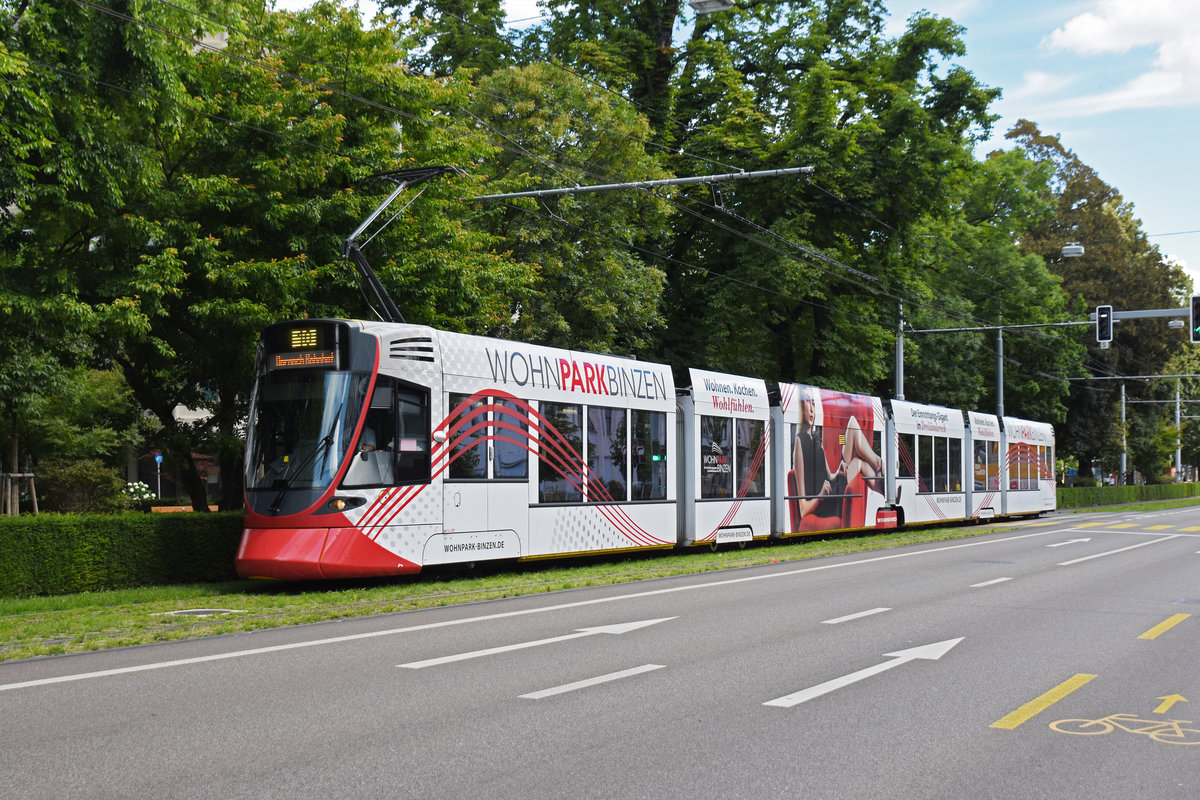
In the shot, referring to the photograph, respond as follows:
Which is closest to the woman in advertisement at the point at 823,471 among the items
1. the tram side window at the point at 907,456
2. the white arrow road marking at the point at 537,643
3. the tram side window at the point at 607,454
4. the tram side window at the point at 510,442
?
the tram side window at the point at 907,456

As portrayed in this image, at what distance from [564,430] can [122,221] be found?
746 centimetres

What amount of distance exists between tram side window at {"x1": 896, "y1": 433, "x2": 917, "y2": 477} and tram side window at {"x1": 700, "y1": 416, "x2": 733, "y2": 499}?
30.5 ft

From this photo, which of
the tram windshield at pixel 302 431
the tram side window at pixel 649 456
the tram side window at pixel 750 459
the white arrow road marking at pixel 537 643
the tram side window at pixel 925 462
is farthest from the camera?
the tram side window at pixel 925 462

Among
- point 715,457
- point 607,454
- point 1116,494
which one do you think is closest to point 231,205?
point 607,454

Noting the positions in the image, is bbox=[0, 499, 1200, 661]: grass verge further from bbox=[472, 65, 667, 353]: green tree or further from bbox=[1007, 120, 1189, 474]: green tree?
bbox=[1007, 120, 1189, 474]: green tree

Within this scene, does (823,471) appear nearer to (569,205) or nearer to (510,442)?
(569,205)

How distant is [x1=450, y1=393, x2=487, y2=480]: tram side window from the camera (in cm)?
1598

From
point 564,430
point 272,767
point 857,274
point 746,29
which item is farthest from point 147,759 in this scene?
point 746,29

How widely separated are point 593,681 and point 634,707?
0.95m

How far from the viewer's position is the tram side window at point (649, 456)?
65.9ft

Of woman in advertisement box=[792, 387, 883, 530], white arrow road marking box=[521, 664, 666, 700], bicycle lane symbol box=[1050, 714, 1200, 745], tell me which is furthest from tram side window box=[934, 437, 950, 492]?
bicycle lane symbol box=[1050, 714, 1200, 745]

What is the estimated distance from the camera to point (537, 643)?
999 centimetres

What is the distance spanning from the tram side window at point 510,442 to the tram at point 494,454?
26mm

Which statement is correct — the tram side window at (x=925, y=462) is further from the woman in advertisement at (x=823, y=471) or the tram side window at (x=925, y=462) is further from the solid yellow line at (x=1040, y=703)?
the solid yellow line at (x=1040, y=703)
